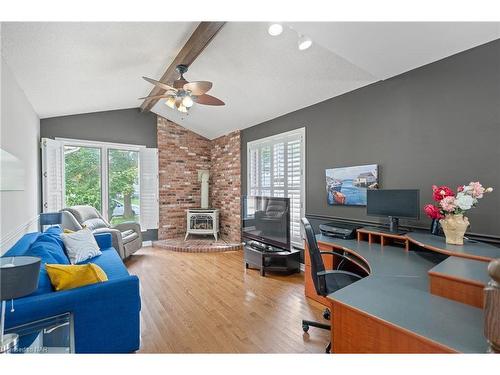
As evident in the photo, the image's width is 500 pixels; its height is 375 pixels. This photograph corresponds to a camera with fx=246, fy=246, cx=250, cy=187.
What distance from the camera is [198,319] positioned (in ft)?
8.05

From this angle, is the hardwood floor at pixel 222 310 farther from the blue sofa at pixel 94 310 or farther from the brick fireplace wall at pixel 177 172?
the brick fireplace wall at pixel 177 172

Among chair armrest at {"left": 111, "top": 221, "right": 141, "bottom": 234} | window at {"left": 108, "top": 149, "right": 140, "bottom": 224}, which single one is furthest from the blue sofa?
window at {"left": 108, "top": 149, "right": 140, "bottom": 224}

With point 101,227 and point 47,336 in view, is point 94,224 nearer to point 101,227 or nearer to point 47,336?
point 101,227

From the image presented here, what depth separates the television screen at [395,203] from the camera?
2373mm

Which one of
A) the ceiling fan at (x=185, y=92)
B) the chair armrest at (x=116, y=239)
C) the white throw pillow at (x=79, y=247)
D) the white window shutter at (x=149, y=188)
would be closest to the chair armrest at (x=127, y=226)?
the chair armrest at (x=116, y=239)

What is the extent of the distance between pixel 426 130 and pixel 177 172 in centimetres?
497

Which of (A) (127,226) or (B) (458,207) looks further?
(A) (127,226)

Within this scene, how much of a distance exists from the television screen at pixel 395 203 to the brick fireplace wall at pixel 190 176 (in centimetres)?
315

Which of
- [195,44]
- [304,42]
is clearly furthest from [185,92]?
[304,42]

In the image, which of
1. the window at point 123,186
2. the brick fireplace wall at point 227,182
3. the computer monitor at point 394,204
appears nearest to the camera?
the computer monitor at point 394,204

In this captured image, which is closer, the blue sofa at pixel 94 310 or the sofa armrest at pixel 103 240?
the blue sofa at pixel 94 310

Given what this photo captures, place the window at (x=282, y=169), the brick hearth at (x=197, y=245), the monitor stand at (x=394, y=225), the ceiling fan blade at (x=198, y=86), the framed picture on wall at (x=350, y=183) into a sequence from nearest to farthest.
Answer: the monitor stand at (x=394, y=225) → the ceiling fan blade at (x=198, y=86) → the framed picture on wall at (x=350, y=183) → the window at (x=282, y=169) → the brick hearth at (x=197, y=245)

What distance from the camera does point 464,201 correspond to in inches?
74.8
